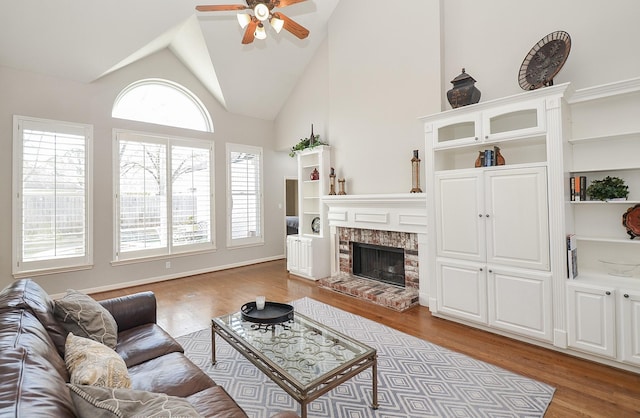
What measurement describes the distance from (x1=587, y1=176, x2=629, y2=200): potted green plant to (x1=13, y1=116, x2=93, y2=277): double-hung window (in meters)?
6.43

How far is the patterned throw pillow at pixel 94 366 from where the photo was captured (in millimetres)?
1260

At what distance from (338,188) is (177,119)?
3.36 m

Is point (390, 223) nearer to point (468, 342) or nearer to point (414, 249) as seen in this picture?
point (414, 249)

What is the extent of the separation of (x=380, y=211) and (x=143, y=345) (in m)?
3.40

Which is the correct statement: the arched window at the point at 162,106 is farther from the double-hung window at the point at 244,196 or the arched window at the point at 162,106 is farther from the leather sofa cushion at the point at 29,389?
the leather sofa cushion at the point at 29,389

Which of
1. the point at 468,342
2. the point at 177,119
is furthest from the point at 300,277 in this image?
the point at 177,119

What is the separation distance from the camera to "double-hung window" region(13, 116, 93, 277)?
13.8ft

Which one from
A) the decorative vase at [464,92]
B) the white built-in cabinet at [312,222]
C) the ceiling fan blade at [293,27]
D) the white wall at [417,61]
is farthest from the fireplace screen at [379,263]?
the ceiling fan blade at [293,27]

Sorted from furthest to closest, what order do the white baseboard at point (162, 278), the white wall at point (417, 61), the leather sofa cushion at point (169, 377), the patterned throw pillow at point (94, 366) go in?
1. the white baseboard at point (162, 278)
2. the white wall at point (417, 61)
3. the leather sofa cushion at point (169, 377)
4. the patterned throw pillow at point (94, 366)

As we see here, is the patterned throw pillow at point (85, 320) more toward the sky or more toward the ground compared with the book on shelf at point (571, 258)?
more toward the ground

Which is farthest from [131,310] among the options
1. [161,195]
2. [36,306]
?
[161,195]

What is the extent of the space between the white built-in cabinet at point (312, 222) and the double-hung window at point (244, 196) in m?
→ 1.33

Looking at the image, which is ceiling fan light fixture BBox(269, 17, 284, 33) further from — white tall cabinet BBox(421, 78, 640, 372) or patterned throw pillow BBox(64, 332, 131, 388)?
patterned throw pillow BBox(64, 332, 131, 388)

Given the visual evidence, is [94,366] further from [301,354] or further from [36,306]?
[301,354]
